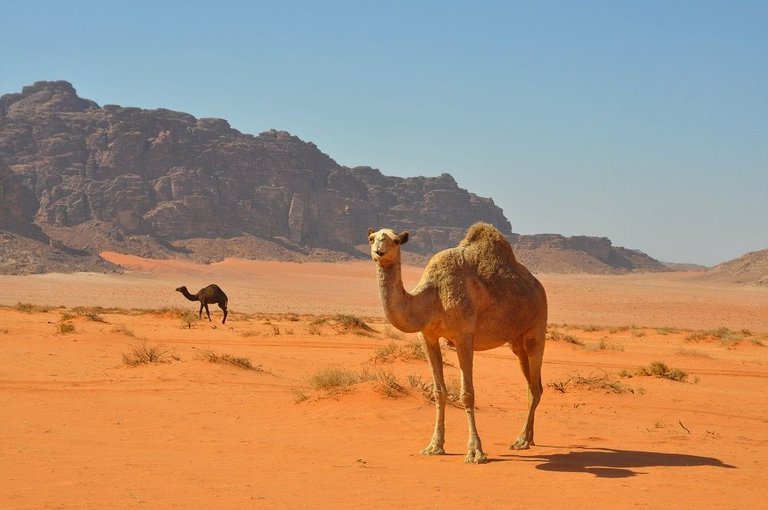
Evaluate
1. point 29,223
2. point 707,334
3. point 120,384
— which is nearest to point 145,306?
point 707,334

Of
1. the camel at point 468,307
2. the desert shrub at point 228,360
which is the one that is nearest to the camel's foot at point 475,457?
the camel at point 468,307

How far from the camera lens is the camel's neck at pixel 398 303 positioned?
840cm

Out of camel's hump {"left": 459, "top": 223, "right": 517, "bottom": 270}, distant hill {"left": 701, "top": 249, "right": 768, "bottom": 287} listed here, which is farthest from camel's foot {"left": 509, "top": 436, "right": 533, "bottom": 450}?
distant hill {"left": 701, "top": 249, "right": 768, "bottom": 287}

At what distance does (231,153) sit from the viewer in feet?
522

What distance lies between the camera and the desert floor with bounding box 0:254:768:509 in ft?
24.5

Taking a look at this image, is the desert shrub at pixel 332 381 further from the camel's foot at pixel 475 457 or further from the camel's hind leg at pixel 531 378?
the camel's foot at pixel 475 457

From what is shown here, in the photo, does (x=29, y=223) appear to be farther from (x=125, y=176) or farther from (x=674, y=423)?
(x=674, y=423)

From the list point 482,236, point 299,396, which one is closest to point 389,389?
point 299,396

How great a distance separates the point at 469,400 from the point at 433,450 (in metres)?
0.83

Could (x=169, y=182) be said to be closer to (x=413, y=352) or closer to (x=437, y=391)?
(x=413, y=352)

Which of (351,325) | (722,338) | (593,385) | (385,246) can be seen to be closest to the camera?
(385,246)

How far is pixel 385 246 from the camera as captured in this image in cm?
838

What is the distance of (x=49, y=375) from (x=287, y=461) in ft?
29.4

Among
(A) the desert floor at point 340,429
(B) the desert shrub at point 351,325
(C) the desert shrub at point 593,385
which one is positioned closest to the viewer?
(A) the desert floor at point 340,429
